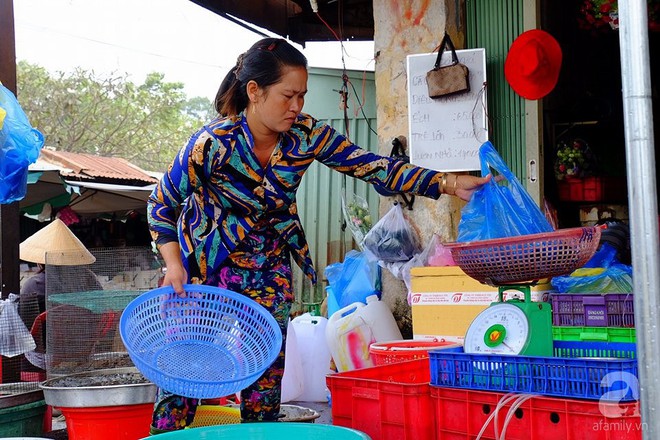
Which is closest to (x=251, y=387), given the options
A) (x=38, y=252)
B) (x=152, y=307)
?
(x=152, y=307)

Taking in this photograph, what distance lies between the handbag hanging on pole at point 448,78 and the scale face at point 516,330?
3075mm

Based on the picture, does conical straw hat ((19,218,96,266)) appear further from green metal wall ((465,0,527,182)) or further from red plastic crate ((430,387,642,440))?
red plastic crate ((430,387,642,440))

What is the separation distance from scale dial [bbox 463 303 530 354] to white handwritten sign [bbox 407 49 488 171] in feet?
9.54

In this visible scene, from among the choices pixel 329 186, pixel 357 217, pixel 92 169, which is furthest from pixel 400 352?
pixel 92 169

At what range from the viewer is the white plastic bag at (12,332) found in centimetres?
421

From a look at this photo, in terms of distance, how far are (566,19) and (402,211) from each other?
10.3 ft

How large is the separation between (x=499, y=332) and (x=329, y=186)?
6252 millimetres

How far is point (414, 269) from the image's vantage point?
15.6ft

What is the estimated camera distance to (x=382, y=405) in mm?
2600

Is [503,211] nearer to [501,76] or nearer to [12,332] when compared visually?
[12,332]

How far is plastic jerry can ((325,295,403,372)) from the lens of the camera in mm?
4789

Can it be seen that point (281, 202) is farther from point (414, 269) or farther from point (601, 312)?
point (414, 269)

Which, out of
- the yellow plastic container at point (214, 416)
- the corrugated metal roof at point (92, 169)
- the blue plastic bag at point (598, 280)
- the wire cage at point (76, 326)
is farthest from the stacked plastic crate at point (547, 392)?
the corrugated metal roof at point (92, 169)

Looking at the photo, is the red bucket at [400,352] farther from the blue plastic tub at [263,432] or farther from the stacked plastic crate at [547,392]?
the blue plastic tub at [263,432]
